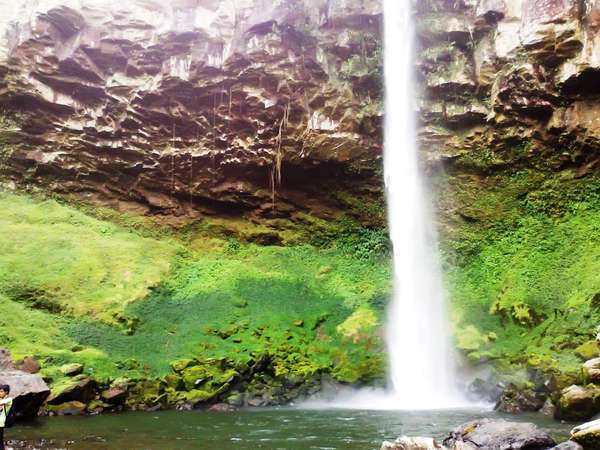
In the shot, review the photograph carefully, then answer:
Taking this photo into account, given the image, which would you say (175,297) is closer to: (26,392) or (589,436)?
(26,392)

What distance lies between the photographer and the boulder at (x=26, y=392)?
523 inches

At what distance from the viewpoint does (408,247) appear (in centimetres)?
2456

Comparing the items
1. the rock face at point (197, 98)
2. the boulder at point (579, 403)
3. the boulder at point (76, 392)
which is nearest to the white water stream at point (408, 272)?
the rock face at point (197, 98)

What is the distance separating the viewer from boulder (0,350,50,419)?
1330 centimetres

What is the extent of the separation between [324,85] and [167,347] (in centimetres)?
1314

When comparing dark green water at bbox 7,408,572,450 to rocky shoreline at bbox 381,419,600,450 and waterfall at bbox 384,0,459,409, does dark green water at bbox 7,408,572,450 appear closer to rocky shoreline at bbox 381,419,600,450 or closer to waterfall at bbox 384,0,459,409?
rocky shoreline at bbox 381,419,600,450

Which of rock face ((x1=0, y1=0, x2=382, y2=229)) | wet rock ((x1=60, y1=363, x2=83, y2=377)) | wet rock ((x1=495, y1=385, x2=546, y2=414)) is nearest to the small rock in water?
wet rock ((x1=495, y1=385, x2=546, y2=414))

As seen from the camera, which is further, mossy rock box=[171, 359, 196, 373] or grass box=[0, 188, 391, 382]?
grass box=[0, 188, 391, 382]

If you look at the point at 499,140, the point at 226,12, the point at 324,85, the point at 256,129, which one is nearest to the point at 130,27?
the point at 226,12

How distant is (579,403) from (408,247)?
12925 mm

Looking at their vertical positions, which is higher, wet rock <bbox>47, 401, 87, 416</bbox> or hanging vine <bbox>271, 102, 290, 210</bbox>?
hanging vine <bbox>271, 102, 290, 210</bbox>

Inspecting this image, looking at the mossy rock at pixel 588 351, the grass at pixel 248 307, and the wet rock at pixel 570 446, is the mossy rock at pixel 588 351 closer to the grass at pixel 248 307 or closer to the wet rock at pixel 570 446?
the wet rock at pixel 570 446

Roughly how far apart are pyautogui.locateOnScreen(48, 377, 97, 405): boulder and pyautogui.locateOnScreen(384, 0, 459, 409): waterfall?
9.30 m

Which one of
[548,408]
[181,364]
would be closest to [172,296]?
[181,364]
